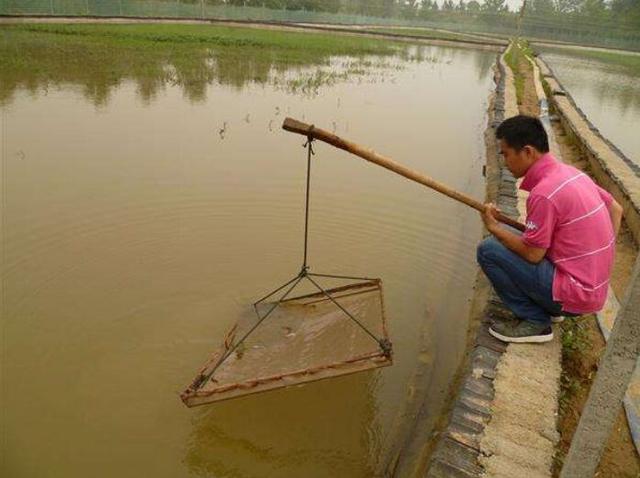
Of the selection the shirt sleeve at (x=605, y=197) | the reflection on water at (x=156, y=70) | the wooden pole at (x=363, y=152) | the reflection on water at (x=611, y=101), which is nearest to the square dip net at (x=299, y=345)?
the wooden pole at (x=363, y=152)

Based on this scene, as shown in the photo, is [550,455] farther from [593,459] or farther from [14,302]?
[14,302]

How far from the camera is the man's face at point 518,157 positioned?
285cm

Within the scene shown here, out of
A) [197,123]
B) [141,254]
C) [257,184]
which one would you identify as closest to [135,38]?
[197,123]

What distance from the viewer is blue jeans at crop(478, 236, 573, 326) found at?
9.71ft

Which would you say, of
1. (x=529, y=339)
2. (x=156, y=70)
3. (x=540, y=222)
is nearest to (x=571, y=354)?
(x=529, y=339)

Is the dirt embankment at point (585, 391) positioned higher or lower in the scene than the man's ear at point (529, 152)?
lower

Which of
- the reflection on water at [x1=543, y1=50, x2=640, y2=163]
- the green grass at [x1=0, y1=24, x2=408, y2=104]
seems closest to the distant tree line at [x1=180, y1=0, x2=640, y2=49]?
the green grass at [x1=0, y1=24, x2=408, y2=104]

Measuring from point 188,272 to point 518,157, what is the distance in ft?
9.59

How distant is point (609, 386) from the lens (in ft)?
5.47

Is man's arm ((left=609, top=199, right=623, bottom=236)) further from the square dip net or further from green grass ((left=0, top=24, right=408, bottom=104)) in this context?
Result: green grass ((left=0, top=24, right=408, bottom=104))

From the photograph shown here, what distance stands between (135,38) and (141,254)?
2037 cm

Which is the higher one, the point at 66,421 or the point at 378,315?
the point at 378,315

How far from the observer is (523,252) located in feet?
9.55

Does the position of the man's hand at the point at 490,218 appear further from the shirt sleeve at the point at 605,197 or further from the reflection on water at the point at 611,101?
the reflection on water at the point at 611,101
